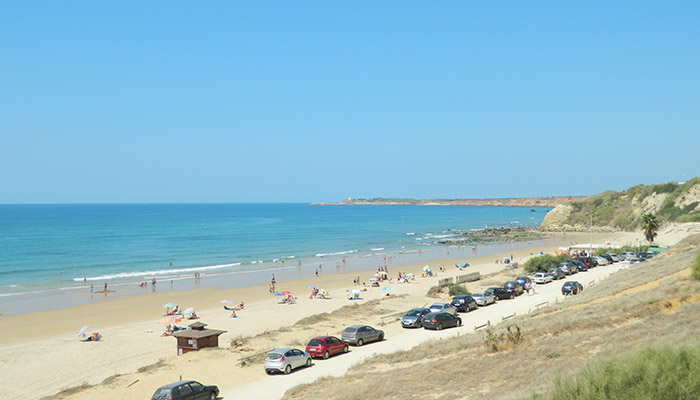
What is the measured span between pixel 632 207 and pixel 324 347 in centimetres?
11147

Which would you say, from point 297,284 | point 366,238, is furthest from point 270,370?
point 366,238

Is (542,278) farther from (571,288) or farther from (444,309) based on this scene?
(444,309)

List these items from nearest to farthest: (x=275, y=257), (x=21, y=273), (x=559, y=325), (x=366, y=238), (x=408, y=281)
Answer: (x=559, y=325), (x=408, y=281), (x=21, y=273), (x=275, y=257), (x=366, y=238)

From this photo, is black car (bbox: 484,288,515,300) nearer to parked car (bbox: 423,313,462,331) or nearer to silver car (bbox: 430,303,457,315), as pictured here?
silver car (bbox: 430,303,457,315)

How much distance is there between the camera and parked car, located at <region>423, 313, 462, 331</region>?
26531mm

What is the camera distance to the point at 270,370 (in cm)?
1967

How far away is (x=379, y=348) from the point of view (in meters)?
23.2

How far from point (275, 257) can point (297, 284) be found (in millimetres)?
22242

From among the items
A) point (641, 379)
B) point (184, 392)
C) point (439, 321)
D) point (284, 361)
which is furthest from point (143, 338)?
point (641, 379)

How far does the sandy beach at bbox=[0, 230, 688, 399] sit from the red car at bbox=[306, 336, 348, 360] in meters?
2.61

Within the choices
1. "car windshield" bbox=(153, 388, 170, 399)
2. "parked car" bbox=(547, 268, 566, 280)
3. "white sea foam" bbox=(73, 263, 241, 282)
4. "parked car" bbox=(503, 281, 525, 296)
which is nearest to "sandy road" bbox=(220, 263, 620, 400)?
"parked car" bbox=(503, 281, 525, 296)

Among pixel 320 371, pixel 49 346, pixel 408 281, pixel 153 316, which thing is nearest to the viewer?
pixel 320 371

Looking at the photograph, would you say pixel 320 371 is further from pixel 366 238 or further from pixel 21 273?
pixel 366 238

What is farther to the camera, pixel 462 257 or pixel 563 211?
pixel 563 211
